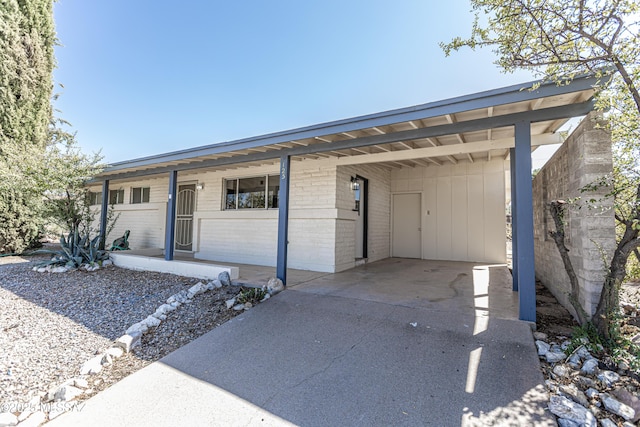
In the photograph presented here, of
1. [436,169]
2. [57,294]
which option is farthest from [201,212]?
[436,169]

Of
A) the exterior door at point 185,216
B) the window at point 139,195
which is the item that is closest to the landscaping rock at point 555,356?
the exterior door at point 185,216

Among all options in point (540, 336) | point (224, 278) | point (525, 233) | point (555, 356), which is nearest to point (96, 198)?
point (224, 278)

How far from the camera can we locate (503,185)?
7898 mm

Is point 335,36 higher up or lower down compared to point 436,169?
higher up

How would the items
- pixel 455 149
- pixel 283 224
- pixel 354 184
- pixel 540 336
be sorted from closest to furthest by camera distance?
pixel 540 336 → pixel 455 149 → pixel 283 224 → pixel 354 184

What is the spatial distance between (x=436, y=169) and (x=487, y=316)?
617 centimetres

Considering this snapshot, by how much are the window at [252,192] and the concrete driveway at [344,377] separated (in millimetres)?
4214

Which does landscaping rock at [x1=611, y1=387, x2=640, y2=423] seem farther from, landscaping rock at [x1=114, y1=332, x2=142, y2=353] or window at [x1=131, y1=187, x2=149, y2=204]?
window at [x1=131, y1=187, x2=149, y2=204]

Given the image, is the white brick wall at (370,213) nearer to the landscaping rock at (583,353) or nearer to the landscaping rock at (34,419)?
the landscaping rock at (583,353)

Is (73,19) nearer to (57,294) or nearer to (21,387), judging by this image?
(57,294)

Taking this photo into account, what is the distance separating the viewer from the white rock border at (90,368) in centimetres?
209

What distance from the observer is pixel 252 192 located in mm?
7809

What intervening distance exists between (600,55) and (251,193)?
6.87 m

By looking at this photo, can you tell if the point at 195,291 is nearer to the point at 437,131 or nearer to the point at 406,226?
the point at 437,131
